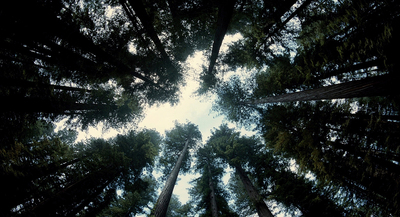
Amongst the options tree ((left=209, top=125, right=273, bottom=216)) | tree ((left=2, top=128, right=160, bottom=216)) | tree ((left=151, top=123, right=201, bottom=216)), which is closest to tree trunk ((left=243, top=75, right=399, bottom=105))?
tree ((left=209, top=125, right=273, bottom=216))

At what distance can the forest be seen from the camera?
284cm

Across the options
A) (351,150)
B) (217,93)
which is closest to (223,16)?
(351,150)

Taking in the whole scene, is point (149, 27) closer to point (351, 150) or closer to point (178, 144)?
point (351, 150)

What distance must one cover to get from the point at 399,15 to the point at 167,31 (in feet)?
23.8

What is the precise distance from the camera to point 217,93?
10.9m

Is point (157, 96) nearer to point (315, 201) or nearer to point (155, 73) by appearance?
point (155, 73)

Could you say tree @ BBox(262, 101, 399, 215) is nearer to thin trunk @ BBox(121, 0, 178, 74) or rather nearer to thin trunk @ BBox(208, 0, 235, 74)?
thin trunk @ BBox(208, 0, 235, 74)

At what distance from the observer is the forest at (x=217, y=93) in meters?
2.84

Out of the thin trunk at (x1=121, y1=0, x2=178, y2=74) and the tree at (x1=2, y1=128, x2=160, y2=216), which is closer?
the tree at (x1=2, y1=128, x2=160, y2=216)

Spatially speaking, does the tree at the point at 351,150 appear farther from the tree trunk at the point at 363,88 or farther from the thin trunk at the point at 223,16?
the thin trunk at the point at 223,16

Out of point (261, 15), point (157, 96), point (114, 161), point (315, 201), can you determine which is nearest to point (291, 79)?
point (261, 15)

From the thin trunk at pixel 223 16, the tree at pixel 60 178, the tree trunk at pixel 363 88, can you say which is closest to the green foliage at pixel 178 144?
the tree at pixel 60 178

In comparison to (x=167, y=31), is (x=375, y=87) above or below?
below

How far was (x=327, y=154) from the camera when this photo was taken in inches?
117
